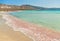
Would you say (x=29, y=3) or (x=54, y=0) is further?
(x=29, y=3)

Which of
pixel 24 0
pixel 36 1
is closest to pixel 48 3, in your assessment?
pixel 36 1

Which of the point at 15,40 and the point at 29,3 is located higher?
the point at 15,40

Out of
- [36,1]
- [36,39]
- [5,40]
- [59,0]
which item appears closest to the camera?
[5,40]

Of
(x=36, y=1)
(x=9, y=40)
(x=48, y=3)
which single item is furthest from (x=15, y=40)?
(x=36, y=1)

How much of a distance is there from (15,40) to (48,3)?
5.74 metres

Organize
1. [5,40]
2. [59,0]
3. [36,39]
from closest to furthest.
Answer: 1. [5,40]
2. [36,39]
3. [59,0]

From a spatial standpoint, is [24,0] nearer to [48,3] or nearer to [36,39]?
[48,3]

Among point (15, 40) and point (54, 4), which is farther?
point (54, 4)

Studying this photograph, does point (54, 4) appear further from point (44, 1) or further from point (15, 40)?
point (15, 40)

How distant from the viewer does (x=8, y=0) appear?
899 cm

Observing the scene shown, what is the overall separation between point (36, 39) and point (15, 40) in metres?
0.41

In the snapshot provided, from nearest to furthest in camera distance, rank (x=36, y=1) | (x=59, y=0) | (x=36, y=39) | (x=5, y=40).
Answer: (x=5, y=40) → (x=36, y=39) → (x=59, y=0) → (x=36, y=1)

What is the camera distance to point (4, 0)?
9461 mm

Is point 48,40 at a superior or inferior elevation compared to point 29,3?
superior
